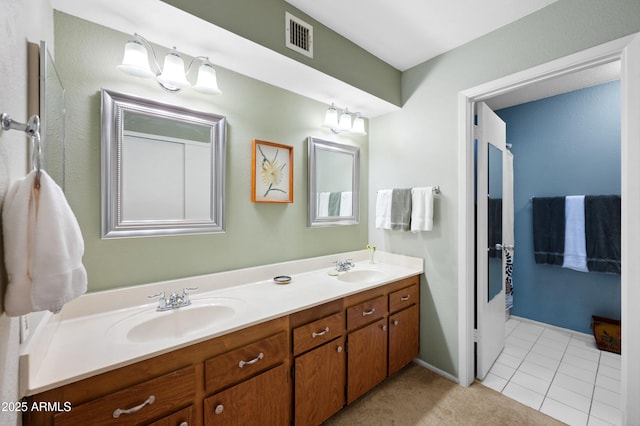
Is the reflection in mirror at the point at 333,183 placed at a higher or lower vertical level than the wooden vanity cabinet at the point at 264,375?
higher

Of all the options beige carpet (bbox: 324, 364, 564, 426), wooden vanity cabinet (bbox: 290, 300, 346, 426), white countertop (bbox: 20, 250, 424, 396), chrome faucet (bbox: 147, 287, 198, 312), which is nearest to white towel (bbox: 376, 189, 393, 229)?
white countertop (bbox: 20, 250, 424, 396)

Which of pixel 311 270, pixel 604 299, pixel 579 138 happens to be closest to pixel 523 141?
pixel 579 138

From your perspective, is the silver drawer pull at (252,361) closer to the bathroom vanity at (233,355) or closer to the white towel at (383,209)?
the bathroom vanity at (233,355)

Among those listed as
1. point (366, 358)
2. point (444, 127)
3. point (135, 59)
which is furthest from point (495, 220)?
point (135, 59)

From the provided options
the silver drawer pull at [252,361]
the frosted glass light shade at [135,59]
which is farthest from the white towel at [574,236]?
the frosted glass light shade at [135,59]

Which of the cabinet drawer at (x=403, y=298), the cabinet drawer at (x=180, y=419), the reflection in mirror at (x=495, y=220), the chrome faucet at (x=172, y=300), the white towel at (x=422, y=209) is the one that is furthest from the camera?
the reflection in mirror at (x=495, y=220)

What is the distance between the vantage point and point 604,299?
2.60 m

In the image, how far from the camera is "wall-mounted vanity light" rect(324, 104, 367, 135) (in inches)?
85.0

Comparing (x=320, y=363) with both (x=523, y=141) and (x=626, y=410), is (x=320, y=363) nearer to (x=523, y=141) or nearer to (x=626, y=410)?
(x=626, y=410)

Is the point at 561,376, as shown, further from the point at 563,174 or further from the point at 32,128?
the point at 32,128

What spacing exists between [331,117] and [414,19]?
82 centimetres

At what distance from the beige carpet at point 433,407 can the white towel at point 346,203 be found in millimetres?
1354

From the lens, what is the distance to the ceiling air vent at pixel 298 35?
5.27 ft

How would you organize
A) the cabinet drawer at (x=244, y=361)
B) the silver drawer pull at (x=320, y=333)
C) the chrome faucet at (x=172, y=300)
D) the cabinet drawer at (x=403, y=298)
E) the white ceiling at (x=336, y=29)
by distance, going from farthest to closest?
1. the cabinet drawer at (x=403, y=298)
2. the silver drawer pull at (x=320, y=333)
3. the chrome faucet at (x=172, y=300)
4. the white ceiling at (x=336, y=29)
5. the cabinet drawer at (x=244, y=361)
